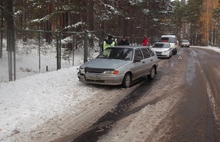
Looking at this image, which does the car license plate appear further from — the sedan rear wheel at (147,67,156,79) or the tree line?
the tree line

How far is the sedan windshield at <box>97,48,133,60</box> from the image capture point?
940 cm

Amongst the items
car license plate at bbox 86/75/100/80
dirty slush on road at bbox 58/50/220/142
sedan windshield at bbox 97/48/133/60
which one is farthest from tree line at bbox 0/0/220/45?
dirty slush on road at bbox 58/50/220/142

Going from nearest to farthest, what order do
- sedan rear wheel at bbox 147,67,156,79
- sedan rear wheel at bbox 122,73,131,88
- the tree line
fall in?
sedan rear wheel at bbox 122,73,131,88, sedan rear wheel at bbox 147,67,156,79, the tree line

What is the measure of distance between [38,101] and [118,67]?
2984 mm

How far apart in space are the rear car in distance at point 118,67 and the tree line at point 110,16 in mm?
4435

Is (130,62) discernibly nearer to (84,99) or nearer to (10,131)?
(84,99)

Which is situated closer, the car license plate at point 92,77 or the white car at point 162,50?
the car license plate at point 92,77

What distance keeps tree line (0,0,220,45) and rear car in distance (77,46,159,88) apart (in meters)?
4.43

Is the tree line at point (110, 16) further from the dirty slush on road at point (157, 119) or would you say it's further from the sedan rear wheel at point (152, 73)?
the dirty slush on road at point (157, 119)

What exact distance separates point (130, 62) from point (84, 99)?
2.67 m

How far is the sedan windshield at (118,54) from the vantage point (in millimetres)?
9398

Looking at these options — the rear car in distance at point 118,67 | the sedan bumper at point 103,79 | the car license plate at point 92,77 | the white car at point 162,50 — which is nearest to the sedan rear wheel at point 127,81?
the rear car in distance at point 118,67

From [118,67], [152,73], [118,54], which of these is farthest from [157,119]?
[152,73]

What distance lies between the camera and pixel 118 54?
9.59 meters
